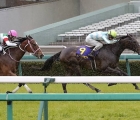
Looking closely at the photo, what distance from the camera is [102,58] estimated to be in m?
9.77

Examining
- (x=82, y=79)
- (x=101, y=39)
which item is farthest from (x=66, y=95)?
(x=101, y=39)

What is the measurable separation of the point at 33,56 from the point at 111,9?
1370 centimetres

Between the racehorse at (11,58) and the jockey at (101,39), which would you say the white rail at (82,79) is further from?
the jockey at (101,39)

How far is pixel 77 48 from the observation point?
9.91 meters

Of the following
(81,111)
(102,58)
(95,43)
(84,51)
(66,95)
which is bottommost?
(81,111)

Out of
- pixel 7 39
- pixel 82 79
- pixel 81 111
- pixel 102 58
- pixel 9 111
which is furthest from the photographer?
pixel 102 58

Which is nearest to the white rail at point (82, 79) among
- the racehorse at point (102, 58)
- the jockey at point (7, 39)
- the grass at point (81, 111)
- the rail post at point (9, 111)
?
the rail post at point (9, 111)

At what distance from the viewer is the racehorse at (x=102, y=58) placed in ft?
31.2

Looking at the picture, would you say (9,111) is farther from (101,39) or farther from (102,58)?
(101,39)

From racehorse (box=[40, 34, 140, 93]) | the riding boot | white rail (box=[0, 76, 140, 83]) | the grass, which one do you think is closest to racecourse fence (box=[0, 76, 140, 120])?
white rail (box=[0, 76, 140, 83])

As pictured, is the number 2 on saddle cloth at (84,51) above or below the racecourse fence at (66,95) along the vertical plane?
below

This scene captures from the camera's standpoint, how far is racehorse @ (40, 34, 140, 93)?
952cm

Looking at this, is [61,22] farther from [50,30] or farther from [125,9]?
[125,9]

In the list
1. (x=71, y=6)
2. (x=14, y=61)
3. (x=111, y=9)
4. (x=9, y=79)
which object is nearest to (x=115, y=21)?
(x=111, y=9)
